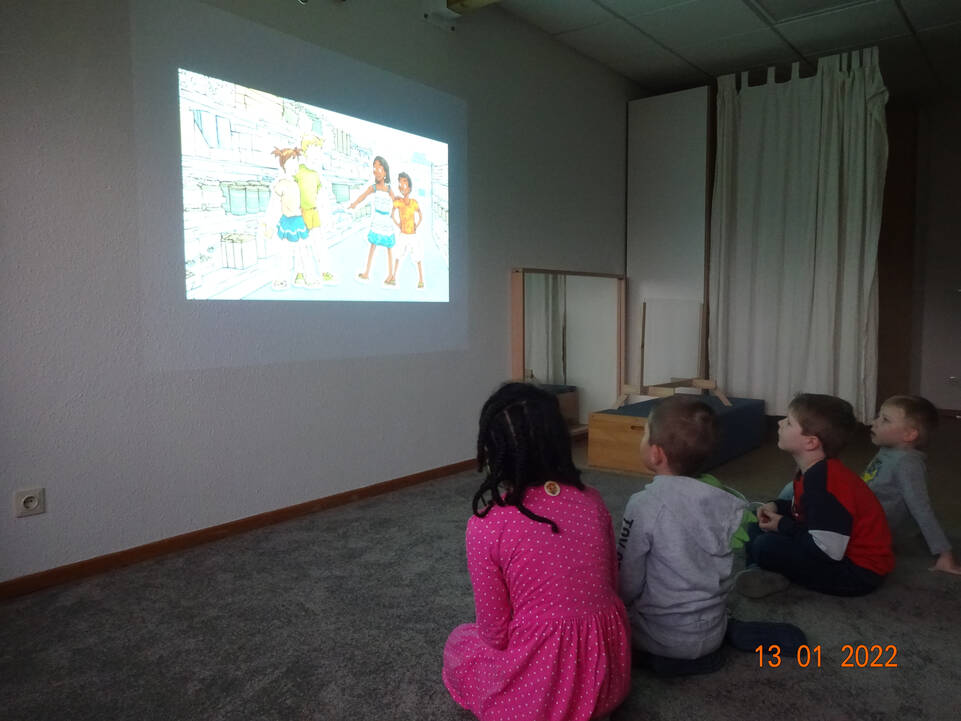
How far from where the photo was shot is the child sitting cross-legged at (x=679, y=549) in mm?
1457

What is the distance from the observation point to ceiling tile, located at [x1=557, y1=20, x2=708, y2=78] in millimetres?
3986

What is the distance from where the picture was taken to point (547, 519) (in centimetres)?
119

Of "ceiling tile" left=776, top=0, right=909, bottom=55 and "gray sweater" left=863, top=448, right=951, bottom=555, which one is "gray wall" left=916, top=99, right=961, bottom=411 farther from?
"gray sweater" left=863, top=448, right=951, bottom=555

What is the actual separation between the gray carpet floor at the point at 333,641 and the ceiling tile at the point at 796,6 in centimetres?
276

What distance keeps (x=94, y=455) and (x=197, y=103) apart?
4.25 ft

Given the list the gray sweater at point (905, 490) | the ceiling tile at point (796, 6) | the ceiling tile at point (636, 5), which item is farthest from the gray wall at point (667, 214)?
the gray sweater at point (905, 490)

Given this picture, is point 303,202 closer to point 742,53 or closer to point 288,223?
point 288,223

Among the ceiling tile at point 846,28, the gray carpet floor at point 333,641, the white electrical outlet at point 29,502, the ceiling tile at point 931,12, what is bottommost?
the gray carpet floor at point 333,641

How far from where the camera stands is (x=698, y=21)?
12.5ft

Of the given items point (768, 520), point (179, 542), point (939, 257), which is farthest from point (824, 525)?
point (939, 257)

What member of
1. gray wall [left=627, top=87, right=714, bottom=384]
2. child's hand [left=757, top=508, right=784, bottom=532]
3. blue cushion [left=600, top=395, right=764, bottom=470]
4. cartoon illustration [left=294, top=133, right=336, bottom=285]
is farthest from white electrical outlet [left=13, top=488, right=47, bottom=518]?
gray wall [left=627, top=87, right=714, bottom=384]

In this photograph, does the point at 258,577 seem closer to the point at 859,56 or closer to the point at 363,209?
the point at 363,209

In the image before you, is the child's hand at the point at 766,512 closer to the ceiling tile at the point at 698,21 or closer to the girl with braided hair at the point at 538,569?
the girl with braided hair at the point at 538,569

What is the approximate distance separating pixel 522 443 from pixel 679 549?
0.52m
